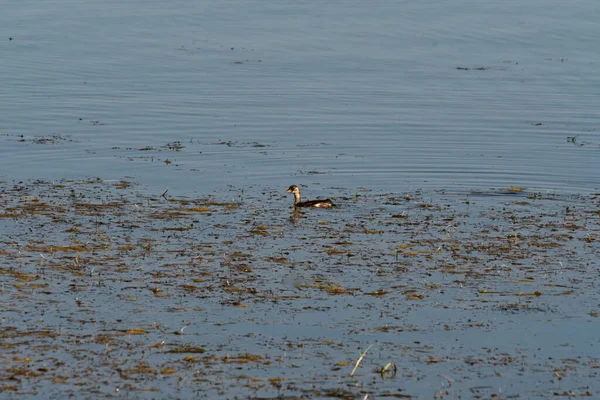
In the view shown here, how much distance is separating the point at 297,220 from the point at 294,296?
4503 millimetres

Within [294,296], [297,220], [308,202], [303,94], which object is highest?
[303,94]

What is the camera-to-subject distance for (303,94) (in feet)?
107

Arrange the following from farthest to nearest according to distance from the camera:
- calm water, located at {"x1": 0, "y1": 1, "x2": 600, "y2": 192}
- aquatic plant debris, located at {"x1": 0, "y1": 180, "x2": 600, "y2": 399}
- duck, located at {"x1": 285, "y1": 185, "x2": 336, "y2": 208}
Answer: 1. calm water, located at {"x1": 0, "y1": 1, "x2": 600, "y2": 192}
2. duck, located at {"x1": 285, "y1": 185, "x2": 336, "y2": 208}
3. aquatic plant debris, located at {"x1": 0, "y1": 180, "x2": 600, "y2": 399}

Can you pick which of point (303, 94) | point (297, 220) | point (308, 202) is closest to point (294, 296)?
point (297, 220)

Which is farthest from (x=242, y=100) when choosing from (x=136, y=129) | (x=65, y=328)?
(x=65, y=328)

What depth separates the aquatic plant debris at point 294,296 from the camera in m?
11.4

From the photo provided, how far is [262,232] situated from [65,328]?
562 centimetres

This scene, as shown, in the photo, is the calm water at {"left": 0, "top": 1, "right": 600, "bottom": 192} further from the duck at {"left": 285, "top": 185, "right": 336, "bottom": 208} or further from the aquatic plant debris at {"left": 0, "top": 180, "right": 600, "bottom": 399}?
the aquatic plant debris at {"left": 0, "top": 180, "right": 600, "bottom": 399}

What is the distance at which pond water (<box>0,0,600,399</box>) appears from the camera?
1187 centimetres

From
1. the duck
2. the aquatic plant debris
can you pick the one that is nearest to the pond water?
the aquatic plant debris

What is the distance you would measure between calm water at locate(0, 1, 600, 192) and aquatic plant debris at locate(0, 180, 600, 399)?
3.05m

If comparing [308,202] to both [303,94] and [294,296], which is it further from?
[303,94]

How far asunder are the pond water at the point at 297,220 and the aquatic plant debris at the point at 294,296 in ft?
0.15

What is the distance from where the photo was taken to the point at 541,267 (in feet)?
51.6
